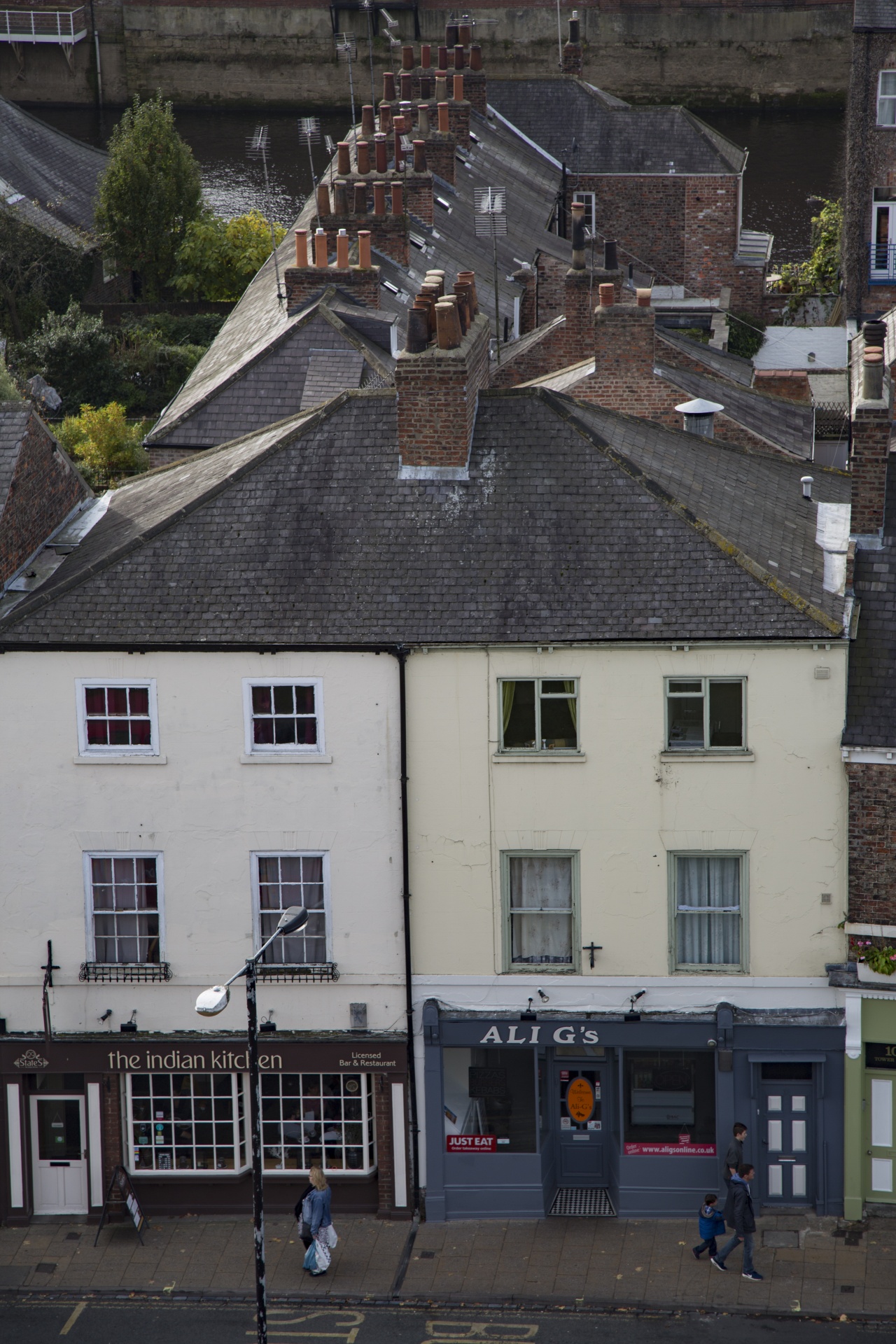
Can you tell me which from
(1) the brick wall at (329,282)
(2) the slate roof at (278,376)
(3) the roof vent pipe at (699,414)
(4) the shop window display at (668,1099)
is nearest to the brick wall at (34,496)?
(2) the slate roof at (278,376)

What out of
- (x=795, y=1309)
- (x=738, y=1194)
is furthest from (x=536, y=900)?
(x=795, y=1309)

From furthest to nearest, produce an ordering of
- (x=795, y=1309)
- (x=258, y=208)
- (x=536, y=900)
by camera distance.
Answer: (x=258, y=208) → (x=536, y=900) → (x=795, y=1309)

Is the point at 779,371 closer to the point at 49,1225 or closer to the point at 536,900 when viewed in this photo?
the point at 536,900

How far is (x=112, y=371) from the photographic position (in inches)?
2340

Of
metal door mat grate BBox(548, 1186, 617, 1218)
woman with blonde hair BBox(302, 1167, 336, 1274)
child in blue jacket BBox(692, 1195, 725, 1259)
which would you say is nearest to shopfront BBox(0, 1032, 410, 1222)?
woman with blonde hair BBox(302, 1167, 336, 1274)

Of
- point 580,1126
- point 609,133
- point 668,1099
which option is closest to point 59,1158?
point 580,1126

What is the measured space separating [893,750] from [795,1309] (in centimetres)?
759

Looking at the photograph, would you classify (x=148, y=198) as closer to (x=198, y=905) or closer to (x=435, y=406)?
(x=435, y=406)

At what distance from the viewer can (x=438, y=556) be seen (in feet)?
86.9

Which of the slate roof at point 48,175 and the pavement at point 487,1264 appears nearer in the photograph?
the pavement at point 487,1264

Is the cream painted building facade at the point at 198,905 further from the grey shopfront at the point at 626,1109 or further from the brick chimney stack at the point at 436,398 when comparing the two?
the brick chimney stack at the point at 436,398

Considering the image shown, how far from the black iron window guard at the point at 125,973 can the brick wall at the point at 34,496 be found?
5.89 m

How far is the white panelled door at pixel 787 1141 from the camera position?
26.7 m

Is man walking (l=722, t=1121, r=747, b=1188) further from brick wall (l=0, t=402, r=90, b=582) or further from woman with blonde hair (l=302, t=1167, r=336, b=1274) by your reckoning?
brick wall (l=0, t=402, r=90, b=582)
